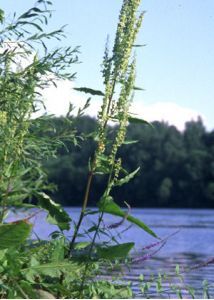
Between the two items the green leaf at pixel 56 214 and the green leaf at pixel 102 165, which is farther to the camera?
the green leaf at pixel 56 214

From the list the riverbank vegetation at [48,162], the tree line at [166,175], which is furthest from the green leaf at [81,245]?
the tree line at [166,175]

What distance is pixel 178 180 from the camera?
444ft

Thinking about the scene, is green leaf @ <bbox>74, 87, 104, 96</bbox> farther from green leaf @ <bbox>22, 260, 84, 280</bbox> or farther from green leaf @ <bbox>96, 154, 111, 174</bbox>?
green leaf @ <bbox>22, 260, 84, 280</bbox>

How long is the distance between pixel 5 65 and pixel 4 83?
0.15 meters

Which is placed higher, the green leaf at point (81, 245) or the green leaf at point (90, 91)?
the green leaf at point (90, 91)

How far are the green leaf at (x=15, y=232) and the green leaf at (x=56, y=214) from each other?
2.22ft

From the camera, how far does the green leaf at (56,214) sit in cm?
590

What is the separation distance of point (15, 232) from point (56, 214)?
0.81 m

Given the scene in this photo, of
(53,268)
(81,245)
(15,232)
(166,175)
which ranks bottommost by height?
(166,175)

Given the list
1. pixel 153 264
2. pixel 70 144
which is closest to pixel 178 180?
pixel 153 264

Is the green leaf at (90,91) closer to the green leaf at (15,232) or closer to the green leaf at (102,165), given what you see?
the green leaf at (102,165)

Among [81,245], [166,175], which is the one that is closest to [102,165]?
[81,245]

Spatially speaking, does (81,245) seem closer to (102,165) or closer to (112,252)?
(112,252)

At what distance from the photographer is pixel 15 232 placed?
17.1ft
